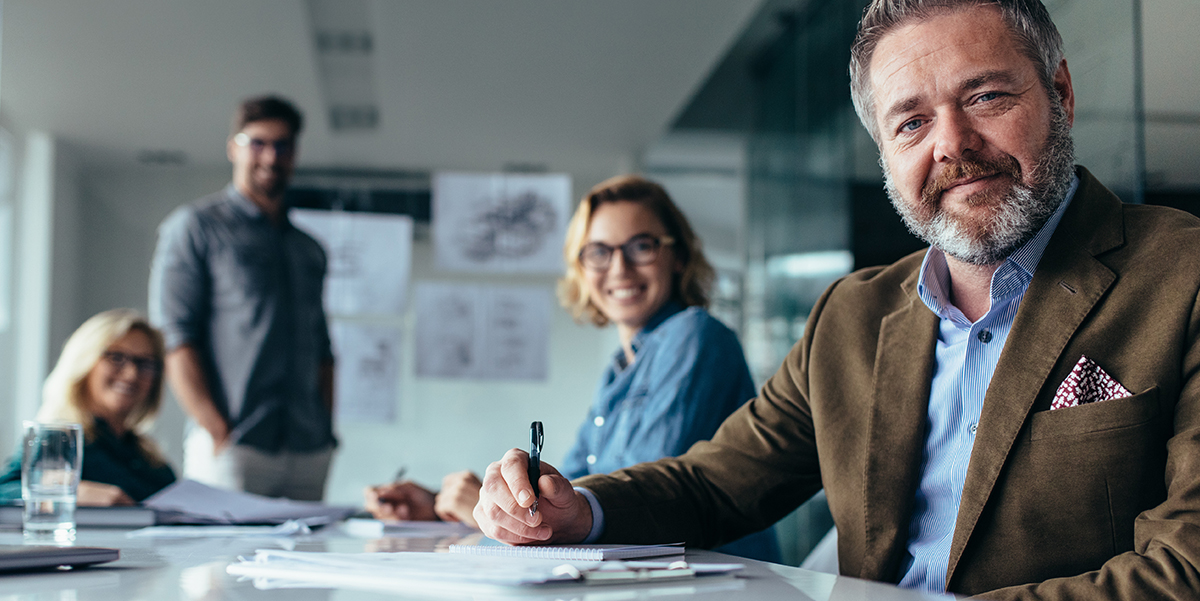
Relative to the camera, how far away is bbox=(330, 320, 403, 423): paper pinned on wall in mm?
3572

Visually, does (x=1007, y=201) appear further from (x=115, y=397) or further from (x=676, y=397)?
(x=115, y=397)

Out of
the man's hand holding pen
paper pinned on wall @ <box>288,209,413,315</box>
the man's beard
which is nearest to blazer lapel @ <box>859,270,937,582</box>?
the man's beard

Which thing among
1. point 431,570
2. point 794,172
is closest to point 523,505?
point 431,570

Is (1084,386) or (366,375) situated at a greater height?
(1084,386)

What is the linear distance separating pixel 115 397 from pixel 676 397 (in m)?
1.93

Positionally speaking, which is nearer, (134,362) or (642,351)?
(642,351)

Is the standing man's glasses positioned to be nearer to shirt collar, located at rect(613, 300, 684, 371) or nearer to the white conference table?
shirt collar, located at rect(613, 300, 684, 371)

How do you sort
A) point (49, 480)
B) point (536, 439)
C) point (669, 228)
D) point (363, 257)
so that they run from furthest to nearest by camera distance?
point (363, 257)
point (669, 228)
point (49, 480)
point (536, 439)

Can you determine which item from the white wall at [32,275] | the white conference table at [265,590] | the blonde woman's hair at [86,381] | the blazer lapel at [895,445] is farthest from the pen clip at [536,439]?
the white wall at [32,275]

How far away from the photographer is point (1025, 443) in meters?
0.93

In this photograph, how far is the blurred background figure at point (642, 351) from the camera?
1590 millimetres

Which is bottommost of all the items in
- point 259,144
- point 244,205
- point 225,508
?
point 225,508

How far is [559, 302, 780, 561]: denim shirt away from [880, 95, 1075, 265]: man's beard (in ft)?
2.07

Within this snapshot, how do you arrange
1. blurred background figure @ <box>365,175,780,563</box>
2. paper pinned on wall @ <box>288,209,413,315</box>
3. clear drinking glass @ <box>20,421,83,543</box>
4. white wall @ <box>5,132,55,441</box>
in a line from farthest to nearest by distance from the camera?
white wall @ <box>5,132,55,441</box>
paper pinned on wall @ <box>288,209,413,315</box>
blurred background figure @ <box>365,175,780,563</box>
clear drinking glass @ <box>20,421,83,543</box>
